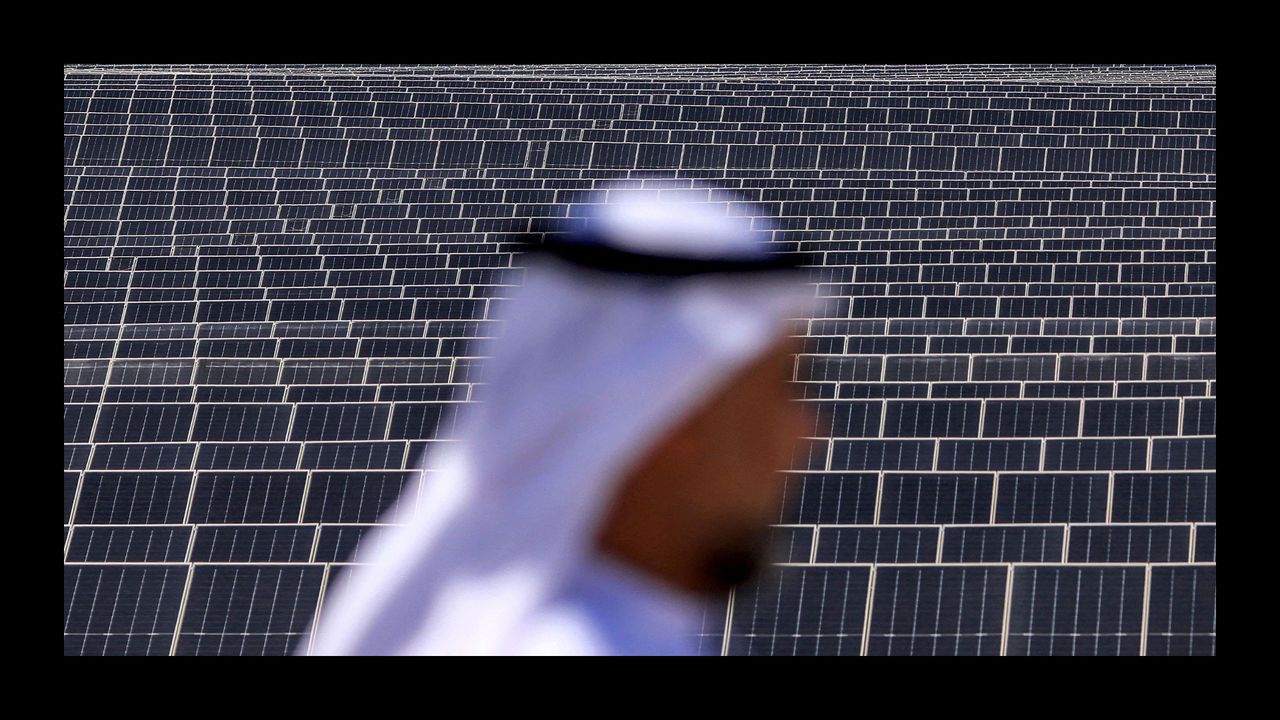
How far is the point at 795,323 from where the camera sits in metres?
35.5

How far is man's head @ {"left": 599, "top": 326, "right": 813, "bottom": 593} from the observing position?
38.1 ft

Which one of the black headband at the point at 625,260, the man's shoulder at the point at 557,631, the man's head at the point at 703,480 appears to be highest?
the black headband at the point at 625,260

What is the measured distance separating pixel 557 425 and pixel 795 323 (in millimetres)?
24601

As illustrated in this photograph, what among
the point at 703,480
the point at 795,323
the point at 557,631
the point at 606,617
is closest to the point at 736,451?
the point at 703,480

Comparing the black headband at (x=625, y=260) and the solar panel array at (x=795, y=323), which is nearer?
the black headband at (x=625, y=260)

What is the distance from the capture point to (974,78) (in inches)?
1927

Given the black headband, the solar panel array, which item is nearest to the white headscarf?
the black headband

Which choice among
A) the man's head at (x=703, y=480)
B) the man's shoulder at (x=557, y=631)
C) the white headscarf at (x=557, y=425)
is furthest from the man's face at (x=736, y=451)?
the man's shoulder at (x=557, y=631)

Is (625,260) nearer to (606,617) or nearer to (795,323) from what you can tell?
(606,617)

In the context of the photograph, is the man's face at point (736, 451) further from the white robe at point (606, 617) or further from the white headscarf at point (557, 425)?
the white robe at point (606, 617)

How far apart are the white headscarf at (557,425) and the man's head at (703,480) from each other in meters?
0.14

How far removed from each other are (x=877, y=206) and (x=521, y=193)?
9.85 meters

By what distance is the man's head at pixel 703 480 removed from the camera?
1160 centimetres
